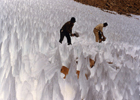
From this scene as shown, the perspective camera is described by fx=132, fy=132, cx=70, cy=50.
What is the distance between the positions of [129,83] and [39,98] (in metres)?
0.86

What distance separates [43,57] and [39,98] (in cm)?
78

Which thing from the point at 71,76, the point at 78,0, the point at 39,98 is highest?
the point at 78,0

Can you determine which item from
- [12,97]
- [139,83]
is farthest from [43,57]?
[139,83]

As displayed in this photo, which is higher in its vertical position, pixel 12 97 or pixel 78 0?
pixel 78 0

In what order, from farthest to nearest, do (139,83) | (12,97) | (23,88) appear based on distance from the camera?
(139,83) → (23,88) → (12,97)

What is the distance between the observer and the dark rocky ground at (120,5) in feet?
55.2

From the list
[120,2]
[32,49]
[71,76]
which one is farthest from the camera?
[120,2]

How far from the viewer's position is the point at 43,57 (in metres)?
1.62

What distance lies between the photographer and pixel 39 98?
89cm

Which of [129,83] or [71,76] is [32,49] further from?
[129,83]

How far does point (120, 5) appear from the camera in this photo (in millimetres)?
18562

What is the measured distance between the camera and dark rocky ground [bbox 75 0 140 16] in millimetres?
16812

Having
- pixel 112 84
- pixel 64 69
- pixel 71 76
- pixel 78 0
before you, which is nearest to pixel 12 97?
pixel 71 76

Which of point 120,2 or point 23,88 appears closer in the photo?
point 23,88
